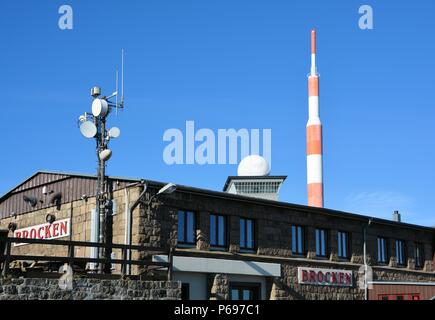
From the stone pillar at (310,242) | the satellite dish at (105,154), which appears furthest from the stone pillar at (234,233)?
the satellite dish at (105,154)

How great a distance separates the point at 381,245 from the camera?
33.2 meters

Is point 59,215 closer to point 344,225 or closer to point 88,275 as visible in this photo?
point 88,275

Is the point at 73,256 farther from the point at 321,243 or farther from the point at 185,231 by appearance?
the point at 321,243

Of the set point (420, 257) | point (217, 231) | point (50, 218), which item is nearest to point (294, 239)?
point (217, 231)

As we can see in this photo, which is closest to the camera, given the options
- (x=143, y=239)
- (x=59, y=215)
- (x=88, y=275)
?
(x=88, y=275)

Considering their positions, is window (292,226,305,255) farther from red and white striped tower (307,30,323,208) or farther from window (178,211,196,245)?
red and white striped tower (307,30,323,208)

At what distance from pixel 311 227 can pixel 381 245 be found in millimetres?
5346

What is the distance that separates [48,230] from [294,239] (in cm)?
1013

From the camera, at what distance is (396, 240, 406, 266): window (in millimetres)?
34031

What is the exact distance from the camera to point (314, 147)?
48844 mm

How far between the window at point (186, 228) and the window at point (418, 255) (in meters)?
15.0

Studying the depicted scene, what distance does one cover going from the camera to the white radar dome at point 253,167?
1690 inches

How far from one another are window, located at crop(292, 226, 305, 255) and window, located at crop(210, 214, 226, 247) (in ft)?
13.0

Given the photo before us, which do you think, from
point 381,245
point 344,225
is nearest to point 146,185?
point 344,225
